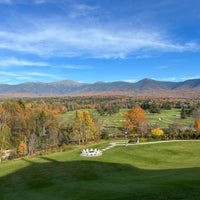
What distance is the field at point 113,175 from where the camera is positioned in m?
20.1

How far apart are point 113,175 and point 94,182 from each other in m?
3.94

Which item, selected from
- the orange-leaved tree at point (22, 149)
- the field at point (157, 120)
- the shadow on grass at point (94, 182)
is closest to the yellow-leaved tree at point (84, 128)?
the orange-leaved tree at point (22, 149)

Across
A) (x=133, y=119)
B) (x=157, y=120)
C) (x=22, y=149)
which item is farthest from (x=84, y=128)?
(x=157, y=120)

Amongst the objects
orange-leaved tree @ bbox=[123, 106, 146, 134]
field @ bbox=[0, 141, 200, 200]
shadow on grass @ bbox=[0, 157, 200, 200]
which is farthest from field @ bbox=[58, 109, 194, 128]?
shadow on grass @ bbox=[0, 157, 200, 200]

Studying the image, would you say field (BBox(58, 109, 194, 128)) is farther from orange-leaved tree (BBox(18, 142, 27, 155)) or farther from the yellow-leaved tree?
orange-leaved tree (BBox(18, 142, 27, 155))

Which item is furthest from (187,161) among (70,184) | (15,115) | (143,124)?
(15,115)

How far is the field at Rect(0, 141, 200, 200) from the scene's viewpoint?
66.1 ft

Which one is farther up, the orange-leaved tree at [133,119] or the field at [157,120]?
the orange-leaved tree at [133,119]

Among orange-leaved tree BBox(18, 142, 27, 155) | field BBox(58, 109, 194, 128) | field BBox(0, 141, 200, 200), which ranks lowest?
orange-leaved tree BBox(18, 142, 27, 155)

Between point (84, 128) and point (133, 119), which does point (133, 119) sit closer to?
point (133, 119)

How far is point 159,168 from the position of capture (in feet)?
105

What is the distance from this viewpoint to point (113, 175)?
1167 inches

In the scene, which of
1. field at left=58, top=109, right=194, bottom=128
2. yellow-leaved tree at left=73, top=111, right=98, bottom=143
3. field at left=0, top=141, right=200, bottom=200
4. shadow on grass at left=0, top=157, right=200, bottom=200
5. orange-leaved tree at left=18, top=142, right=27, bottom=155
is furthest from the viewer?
field at left=58, top=109, right=194, bottom=128

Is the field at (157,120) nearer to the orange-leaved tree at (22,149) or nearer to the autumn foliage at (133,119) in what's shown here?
the autumn foliage at (133,119)
